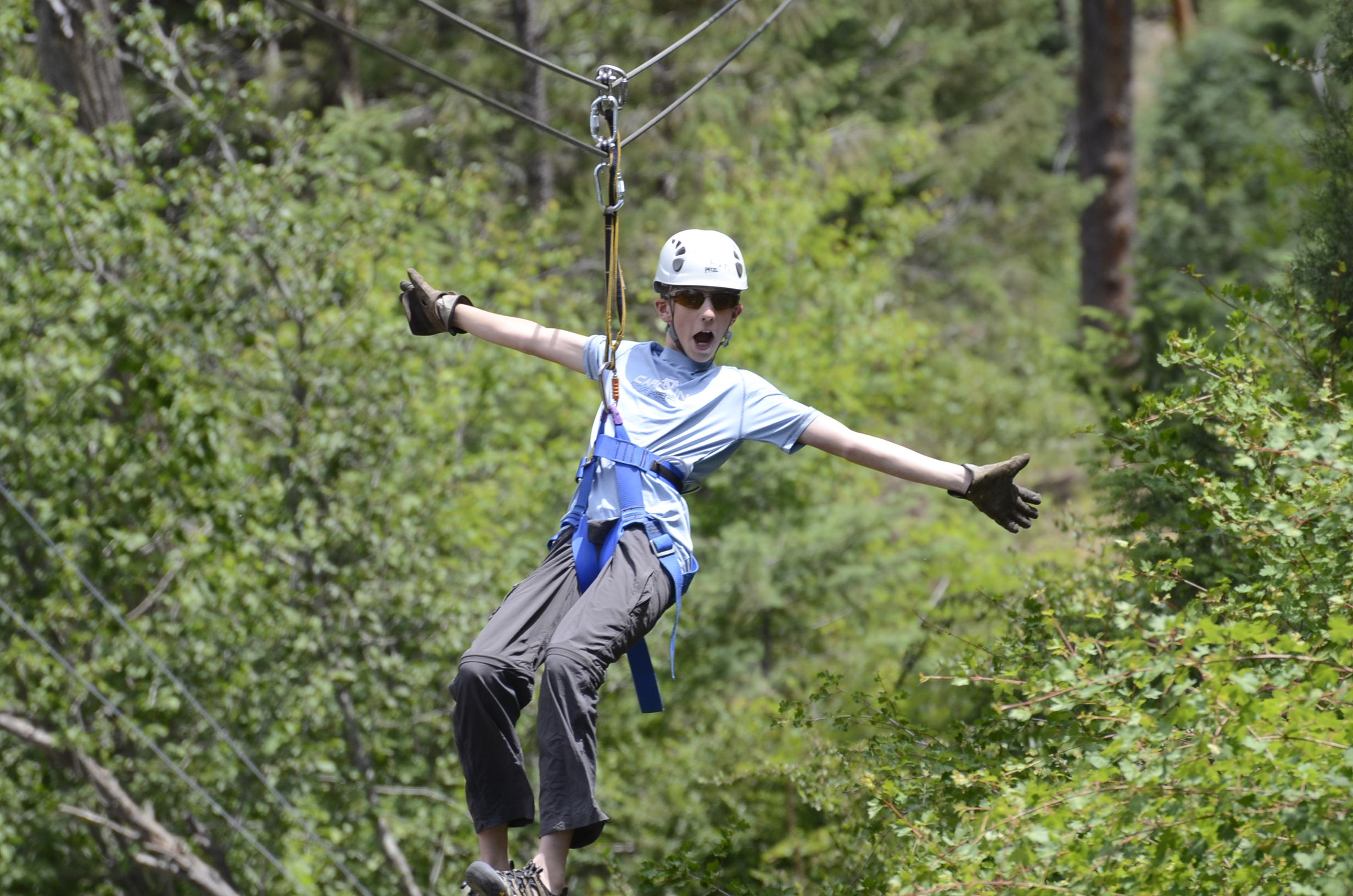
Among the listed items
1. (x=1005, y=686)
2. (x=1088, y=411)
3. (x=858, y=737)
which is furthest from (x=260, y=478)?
(x=1088, y=411)

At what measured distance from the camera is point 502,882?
11.9ft

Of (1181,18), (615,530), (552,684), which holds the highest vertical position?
(1181,18)

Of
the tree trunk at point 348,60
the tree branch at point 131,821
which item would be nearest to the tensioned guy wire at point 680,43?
the tree branch at point 131,821

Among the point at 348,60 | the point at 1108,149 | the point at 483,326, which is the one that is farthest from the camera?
the point at 348,60

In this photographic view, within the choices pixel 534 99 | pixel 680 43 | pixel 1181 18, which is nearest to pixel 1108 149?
pixel 1181 18

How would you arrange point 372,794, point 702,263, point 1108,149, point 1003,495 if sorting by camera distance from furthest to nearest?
point 1108,149 → point 372,794 → point 702,263 → point 1003,495

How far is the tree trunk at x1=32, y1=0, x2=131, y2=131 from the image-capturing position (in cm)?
991

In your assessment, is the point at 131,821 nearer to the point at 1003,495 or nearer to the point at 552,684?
the point at 552,684

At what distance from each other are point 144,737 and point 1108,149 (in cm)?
1199

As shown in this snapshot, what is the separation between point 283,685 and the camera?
959cm

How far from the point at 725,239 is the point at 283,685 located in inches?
253

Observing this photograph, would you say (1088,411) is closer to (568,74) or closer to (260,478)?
(260,478)

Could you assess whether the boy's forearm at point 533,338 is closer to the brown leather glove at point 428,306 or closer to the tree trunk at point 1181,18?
the brown leather glove at point 428,306

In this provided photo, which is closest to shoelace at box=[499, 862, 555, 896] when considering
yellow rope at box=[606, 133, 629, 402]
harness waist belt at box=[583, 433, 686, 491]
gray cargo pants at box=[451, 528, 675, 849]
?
gray cargo pants at box=[451, 528, 675, 849]
